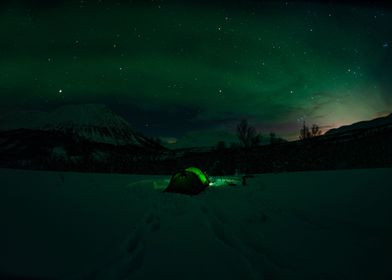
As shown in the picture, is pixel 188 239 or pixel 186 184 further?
pixel 186 184

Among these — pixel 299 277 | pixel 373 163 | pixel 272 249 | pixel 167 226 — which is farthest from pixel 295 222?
pixel 373 163

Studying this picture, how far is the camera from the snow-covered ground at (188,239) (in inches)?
127

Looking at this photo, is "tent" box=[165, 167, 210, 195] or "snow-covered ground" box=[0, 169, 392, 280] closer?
"snow-covered ground" box=[0, 169, 392, 280]

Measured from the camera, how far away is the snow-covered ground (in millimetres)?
3234

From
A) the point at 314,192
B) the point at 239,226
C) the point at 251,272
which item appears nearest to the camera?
the point at 251,272

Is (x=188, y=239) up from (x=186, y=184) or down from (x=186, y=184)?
down

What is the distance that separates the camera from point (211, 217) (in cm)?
618

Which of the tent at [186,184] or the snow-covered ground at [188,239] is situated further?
the tent at [186,184]

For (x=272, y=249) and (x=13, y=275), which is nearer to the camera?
(x=13, y=275)

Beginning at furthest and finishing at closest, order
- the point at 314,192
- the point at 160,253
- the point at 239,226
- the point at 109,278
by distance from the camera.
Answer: the point at 314,192, the point at 239,226, the point at 160,253, the point at 109,278

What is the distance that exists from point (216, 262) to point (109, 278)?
5.36 ft

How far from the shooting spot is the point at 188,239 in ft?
14.9

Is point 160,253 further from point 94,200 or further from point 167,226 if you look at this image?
point 94,200

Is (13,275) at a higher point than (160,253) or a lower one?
higher
